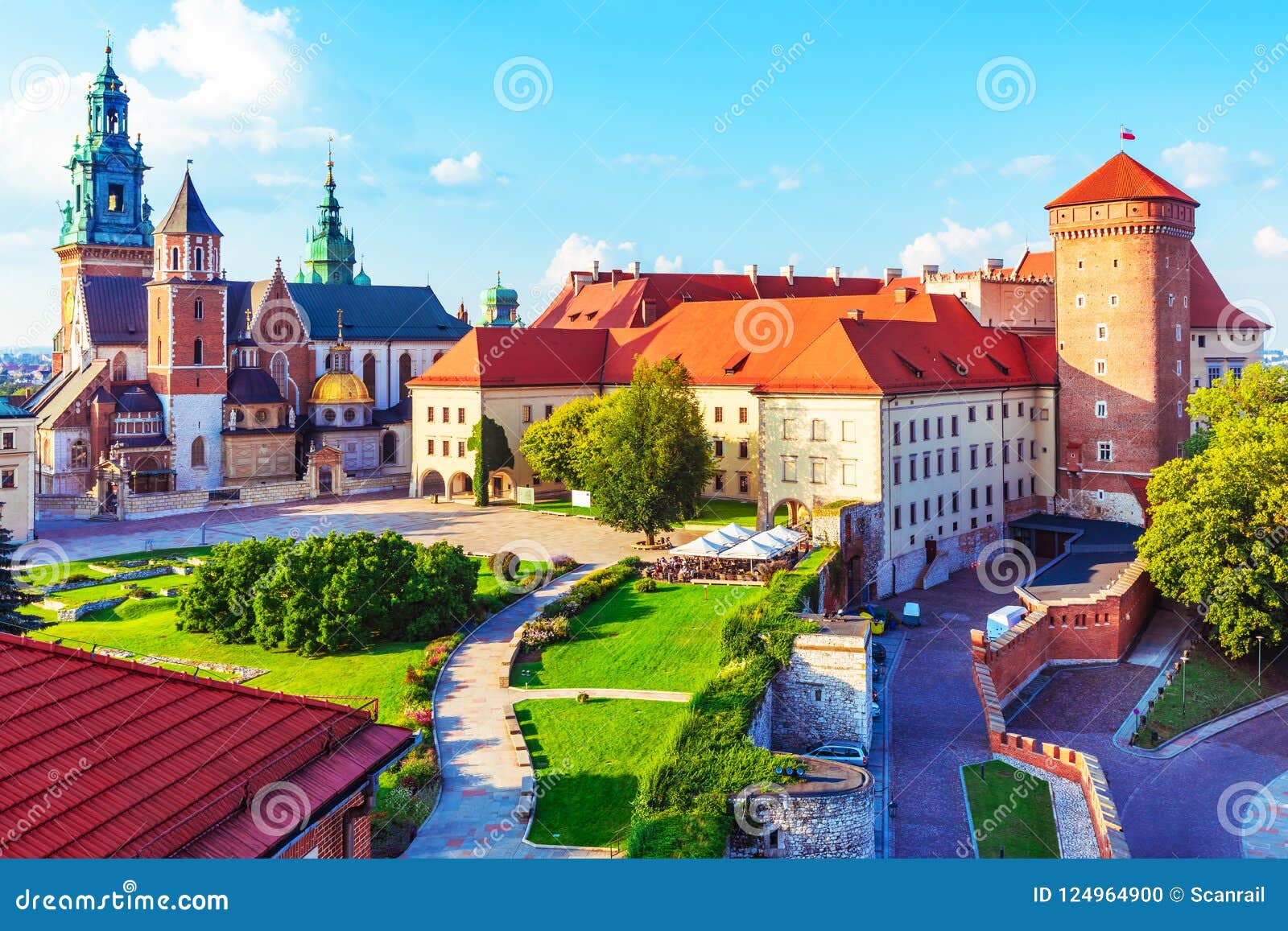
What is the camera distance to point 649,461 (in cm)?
4428

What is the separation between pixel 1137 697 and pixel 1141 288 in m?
22.3

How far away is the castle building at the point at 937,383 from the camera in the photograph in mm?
45156

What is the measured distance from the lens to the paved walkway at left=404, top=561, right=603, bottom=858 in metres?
21.0

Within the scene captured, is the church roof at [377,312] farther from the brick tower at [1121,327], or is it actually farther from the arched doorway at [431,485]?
the brick tower at [1121,327]

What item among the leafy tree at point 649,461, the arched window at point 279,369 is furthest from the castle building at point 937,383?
the arched window at point 279,369

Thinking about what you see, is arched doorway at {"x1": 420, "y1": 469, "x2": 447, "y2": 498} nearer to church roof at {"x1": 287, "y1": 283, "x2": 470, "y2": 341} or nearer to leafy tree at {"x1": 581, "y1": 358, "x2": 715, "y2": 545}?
church roof at {"x1": 287, "y1": 283, "x2": 470, "y2": 341}

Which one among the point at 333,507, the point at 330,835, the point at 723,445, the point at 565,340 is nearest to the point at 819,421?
the point at 723,445

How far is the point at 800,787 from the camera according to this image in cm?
2116

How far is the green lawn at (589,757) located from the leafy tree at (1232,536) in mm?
20751

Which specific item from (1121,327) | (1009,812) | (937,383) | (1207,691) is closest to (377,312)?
(937,383)

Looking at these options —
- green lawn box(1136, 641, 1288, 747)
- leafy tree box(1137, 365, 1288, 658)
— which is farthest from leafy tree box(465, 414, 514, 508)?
green lawn box(1136, 641, 1288, 747)

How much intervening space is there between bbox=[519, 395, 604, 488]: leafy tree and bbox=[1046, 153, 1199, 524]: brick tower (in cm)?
2232

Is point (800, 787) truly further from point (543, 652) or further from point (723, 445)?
point (723, 445)

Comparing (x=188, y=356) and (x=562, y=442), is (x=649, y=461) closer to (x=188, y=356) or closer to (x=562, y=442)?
(x=562, y=442)
